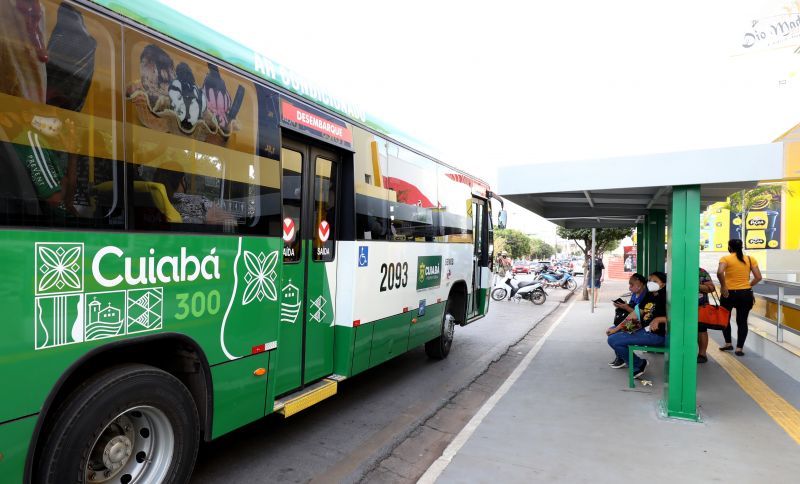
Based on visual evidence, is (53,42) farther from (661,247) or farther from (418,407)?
(661,247)

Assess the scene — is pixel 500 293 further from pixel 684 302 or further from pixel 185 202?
pixel 185 202

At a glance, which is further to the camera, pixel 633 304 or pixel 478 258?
pixel 478 258

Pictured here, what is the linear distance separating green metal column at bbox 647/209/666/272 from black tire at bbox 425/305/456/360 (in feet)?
13.6

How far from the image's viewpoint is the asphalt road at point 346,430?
376 cm

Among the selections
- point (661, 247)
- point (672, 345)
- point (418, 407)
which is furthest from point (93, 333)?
point (661, 247)

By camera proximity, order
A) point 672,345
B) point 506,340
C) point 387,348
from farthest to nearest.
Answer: point 506,340 → point 387,348 → point 672,345

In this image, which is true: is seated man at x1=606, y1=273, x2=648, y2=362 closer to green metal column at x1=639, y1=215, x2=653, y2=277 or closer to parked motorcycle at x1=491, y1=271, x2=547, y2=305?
green metal column at x1=639, y1=215, x2=653, y2=277

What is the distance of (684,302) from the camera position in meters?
4.55

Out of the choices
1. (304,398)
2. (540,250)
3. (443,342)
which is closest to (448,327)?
(443,342)

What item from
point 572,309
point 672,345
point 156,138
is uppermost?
point 156,138

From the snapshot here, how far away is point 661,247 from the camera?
28.3ft

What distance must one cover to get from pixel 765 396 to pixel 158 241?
247 inches

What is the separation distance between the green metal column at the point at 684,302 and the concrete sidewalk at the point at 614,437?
0.83 feet

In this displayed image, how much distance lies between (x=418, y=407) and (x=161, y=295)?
3.43 meters
